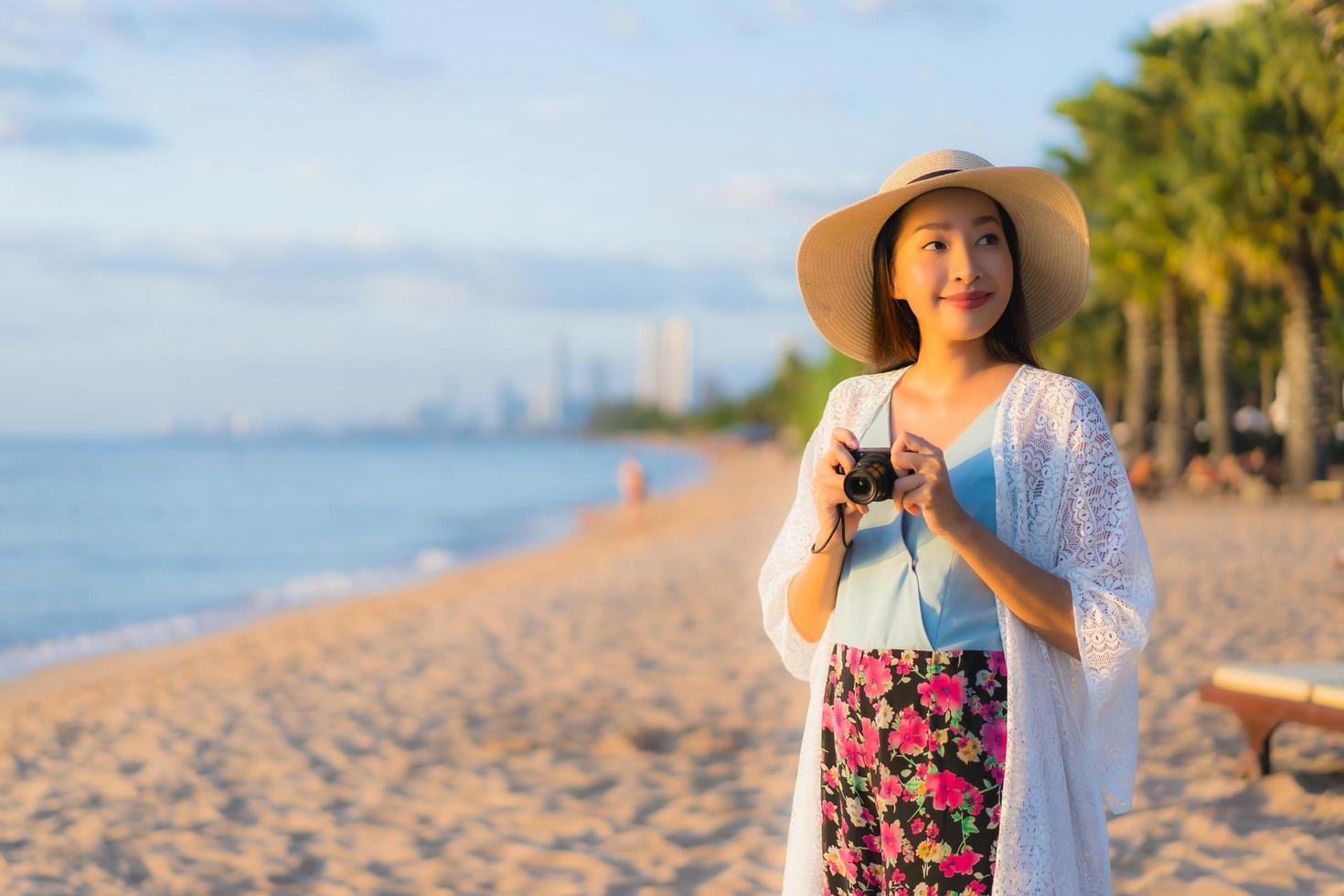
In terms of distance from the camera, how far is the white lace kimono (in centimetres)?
173

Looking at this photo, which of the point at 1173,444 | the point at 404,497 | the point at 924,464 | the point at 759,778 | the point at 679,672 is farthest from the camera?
the point at 404,497

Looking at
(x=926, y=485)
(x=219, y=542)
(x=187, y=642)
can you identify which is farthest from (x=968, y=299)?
(x=219, y=542)

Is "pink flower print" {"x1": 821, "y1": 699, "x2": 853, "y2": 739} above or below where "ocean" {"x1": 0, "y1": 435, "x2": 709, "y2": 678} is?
above

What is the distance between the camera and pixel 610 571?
627 inches

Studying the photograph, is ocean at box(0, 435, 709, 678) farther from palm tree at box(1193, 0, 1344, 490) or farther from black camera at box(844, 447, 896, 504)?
palm tree at box(1193, 0, 1344, 490)

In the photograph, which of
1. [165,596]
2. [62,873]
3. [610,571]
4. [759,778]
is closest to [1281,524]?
[610,571]

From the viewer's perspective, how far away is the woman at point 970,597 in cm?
173

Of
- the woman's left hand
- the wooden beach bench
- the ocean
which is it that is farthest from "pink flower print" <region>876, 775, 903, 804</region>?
the ocean

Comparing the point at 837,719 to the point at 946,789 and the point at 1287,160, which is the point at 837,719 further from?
the point at 1287,160

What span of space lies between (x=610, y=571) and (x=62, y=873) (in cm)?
1143

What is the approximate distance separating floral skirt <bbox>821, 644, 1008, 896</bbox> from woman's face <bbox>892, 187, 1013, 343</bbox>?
514 mm

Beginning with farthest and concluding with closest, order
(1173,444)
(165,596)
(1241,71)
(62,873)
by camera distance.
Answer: (1173,444) < (165,596) < (1241,71) < (62,873)

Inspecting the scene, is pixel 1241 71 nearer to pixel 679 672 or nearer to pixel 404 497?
pixel 679 672

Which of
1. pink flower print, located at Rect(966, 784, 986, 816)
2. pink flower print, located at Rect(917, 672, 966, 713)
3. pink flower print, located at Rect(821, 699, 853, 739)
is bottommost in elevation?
pink flower print, located at Rect(966, 784, 986, 816)
